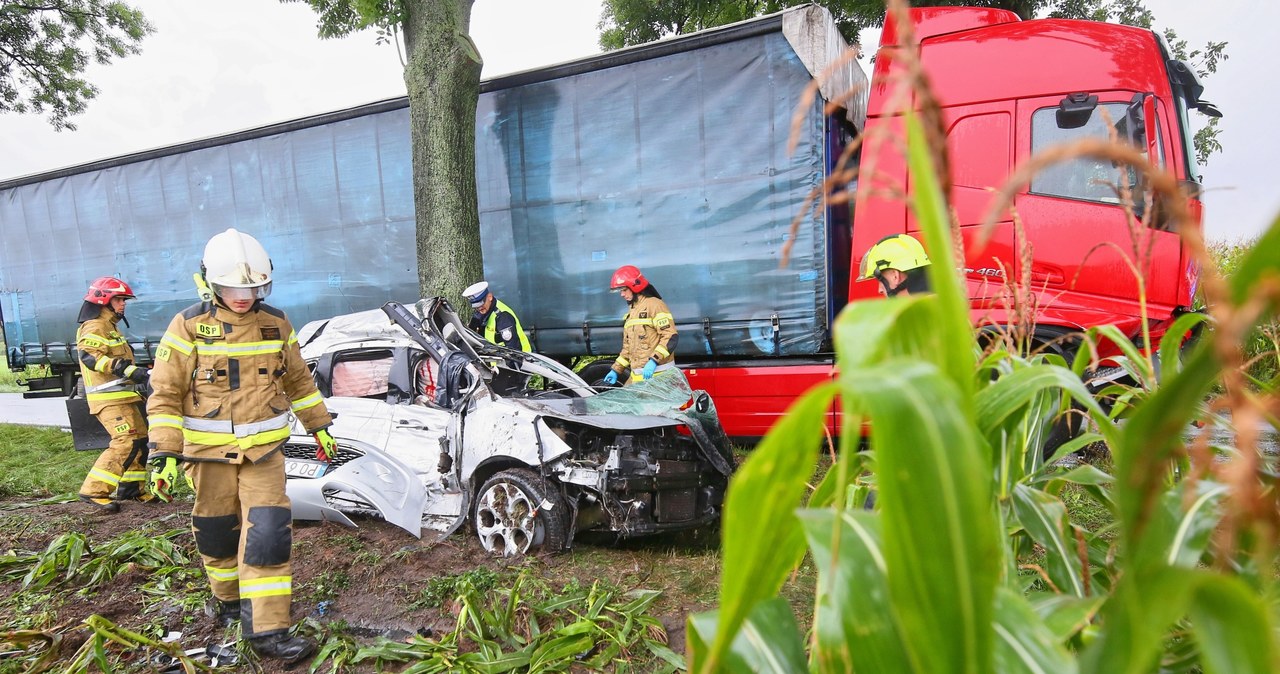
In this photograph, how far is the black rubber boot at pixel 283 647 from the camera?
2.79 m

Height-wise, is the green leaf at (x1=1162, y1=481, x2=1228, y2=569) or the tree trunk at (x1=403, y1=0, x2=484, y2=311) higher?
the tree trunk at (x1=403, y1=0, x2=484, y2=311)

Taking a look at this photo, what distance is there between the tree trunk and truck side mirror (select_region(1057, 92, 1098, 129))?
4.43 meters

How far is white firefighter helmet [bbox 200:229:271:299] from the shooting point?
9.88ft

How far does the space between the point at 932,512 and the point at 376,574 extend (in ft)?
12.0

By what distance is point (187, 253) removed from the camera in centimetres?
787

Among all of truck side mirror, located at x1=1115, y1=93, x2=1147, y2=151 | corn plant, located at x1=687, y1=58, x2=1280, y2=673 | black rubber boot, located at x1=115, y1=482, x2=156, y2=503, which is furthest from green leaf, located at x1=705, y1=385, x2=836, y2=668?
black rubber boot, located at x1=115, y1=482, x2=156, y2=503

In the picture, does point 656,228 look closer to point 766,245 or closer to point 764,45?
point 766,245

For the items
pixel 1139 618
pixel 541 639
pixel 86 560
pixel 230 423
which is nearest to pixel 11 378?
pixel 86 560

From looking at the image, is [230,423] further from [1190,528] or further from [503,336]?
[1190,528]

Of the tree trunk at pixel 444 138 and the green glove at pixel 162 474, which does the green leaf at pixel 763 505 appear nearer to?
the green glove at pixel 162 474

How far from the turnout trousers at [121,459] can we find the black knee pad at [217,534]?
300cm

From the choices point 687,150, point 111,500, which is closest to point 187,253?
point 111,500

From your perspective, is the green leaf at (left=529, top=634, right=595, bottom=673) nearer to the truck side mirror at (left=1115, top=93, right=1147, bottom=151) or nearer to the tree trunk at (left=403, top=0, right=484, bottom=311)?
the tree trunk at (left=403, top=0, right=484, bottom=311)

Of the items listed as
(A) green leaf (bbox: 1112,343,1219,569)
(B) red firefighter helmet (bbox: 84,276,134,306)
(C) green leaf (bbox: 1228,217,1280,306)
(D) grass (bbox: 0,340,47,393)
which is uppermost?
(B) red firefighter helmet (bbox: 84,276,134,306)
